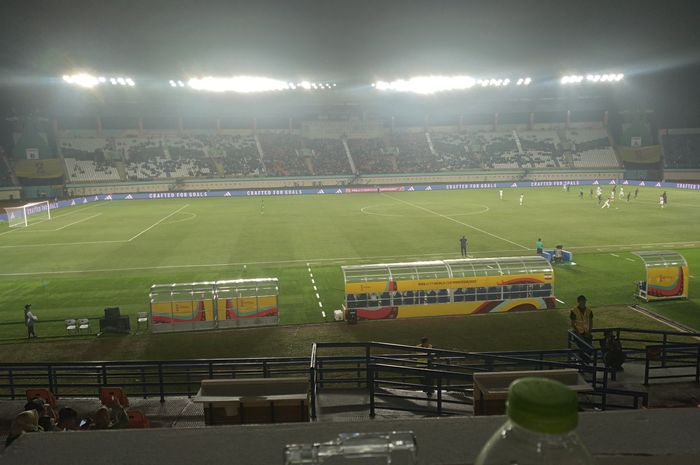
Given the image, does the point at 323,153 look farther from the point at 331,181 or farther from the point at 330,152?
the point at 331,181

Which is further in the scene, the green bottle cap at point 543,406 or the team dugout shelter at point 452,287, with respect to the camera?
the team dugout shelter at point 452,287

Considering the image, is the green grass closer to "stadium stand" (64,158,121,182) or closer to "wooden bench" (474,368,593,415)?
"wooden bench" (474,368,593,415)

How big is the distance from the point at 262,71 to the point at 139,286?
21.0 metres

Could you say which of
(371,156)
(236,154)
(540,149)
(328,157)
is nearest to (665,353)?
(328,157)

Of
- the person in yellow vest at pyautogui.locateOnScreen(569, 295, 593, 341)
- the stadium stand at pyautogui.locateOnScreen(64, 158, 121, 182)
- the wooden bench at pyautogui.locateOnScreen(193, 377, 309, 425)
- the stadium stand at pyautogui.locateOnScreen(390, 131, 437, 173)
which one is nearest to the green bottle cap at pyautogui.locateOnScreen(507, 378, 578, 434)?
the wooden bench at pyautogui.locateOnScreen(193, 377, 309, 425)

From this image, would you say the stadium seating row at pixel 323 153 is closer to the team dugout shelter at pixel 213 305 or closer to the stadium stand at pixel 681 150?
Result: the stadium stand at pixel 681 150

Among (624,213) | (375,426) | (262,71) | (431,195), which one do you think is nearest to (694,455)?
(375,426)

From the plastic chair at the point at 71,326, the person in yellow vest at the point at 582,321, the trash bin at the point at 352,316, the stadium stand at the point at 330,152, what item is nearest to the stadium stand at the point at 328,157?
the stadium stand at the point at 330,152

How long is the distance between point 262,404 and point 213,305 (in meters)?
16.8

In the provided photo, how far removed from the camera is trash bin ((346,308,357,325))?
21281 millimetres

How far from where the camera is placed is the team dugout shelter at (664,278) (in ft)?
76.1

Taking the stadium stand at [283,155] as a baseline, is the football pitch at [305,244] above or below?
below

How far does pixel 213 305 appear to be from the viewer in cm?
2102

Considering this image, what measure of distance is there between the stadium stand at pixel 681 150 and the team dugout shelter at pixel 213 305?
9085cm
